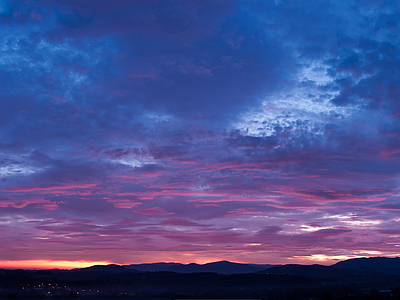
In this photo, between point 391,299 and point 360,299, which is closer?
point 391,299

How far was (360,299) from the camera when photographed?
198 metres

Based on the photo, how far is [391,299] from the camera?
577 ft

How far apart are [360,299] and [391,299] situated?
25.2m
